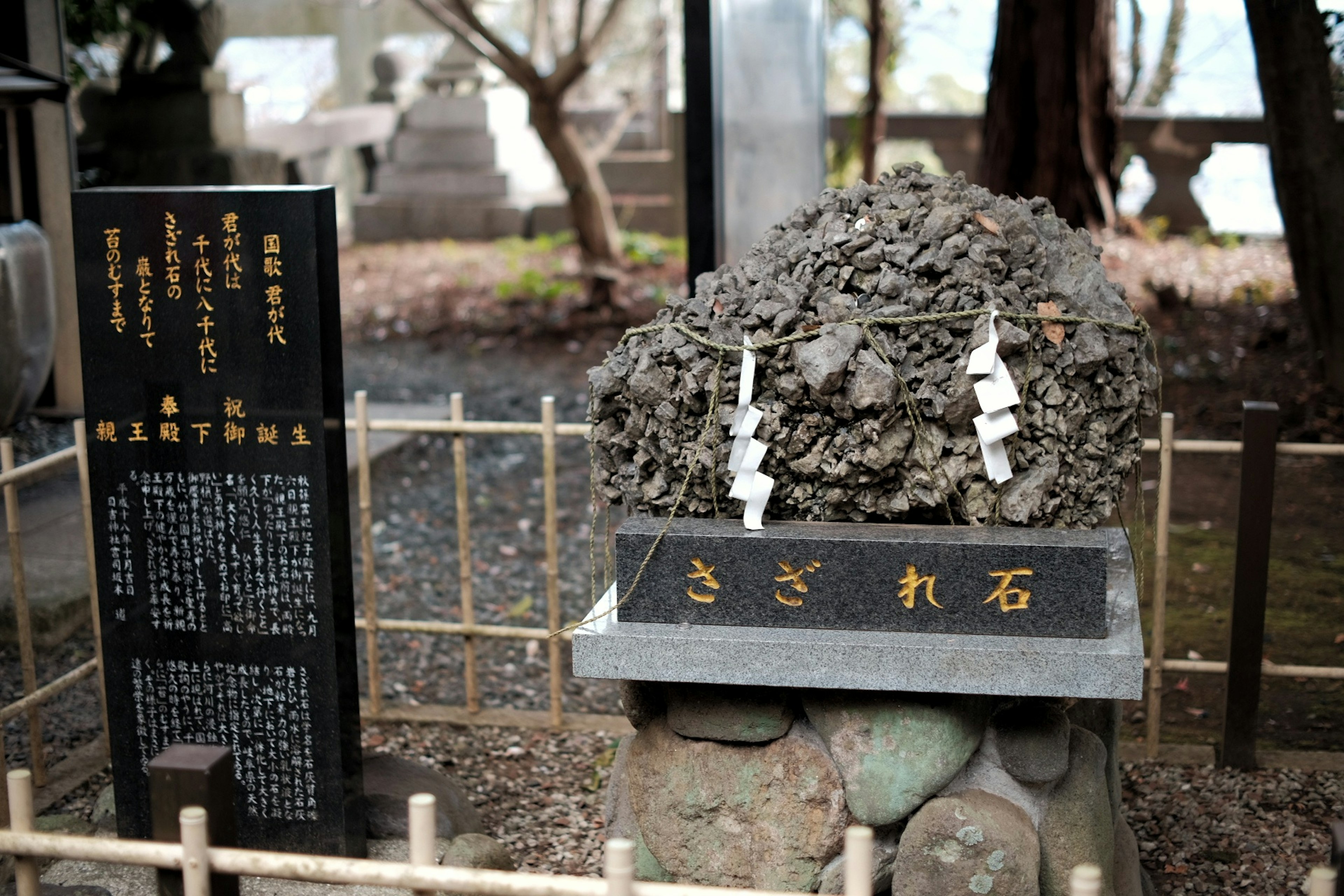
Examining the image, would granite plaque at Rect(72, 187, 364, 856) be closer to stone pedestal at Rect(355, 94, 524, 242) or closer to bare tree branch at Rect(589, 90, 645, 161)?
bare tree branch at Rect(589, 90, 645, 161)

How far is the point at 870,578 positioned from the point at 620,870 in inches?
42.1

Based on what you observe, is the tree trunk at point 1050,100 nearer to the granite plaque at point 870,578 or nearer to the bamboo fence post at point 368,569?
the bamboo fence post at point 368,569

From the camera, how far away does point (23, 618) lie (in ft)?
13.5

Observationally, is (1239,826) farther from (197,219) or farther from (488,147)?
(488,147)

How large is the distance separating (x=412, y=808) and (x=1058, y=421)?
64.1 inches

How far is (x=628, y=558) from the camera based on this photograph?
2.84 metres

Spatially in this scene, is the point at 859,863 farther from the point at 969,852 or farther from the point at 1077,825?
the point at 1077,825

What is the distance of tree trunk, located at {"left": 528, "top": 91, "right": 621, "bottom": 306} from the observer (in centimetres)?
1087

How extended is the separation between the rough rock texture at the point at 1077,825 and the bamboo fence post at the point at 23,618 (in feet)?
10.2

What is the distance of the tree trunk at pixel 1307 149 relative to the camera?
21.8 ft

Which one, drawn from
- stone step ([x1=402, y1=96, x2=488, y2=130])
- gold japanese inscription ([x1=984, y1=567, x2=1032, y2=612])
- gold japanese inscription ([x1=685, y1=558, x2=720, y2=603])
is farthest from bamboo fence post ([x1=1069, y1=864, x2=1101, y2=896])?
stone step ([x1=402, y1=96, x2=488, y2=130])

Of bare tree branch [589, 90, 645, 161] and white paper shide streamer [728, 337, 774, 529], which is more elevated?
bare tree branch [589, 90, 645, 161]

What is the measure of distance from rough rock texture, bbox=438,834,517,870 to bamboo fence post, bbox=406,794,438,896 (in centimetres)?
147

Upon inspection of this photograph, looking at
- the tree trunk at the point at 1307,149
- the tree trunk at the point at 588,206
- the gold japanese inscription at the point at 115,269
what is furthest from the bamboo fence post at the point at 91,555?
the tree trunk at the point at 588,206
